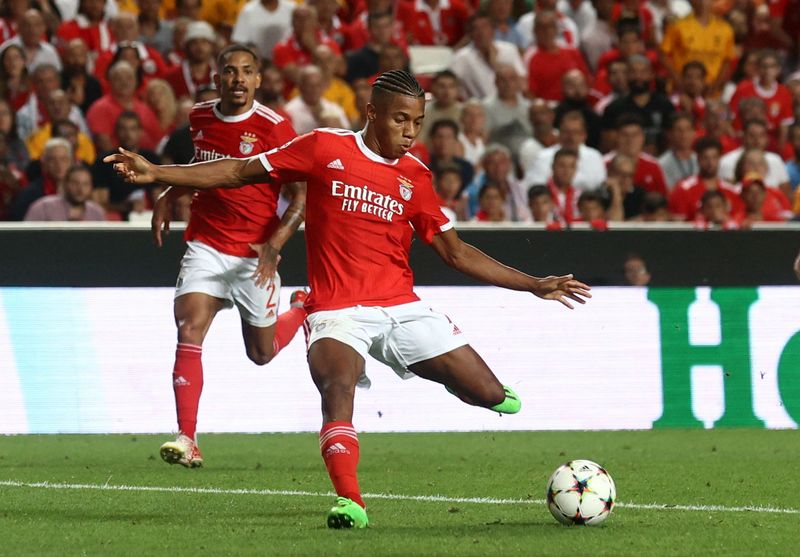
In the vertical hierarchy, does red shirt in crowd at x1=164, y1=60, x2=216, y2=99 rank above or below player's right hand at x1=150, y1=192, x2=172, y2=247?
above

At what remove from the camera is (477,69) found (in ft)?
52.9

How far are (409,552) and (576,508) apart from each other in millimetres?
1080

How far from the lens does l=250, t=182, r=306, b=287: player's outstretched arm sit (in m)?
8.97

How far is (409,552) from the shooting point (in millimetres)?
5949

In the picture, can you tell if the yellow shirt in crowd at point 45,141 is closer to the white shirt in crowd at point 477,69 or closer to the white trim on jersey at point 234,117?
the white shirt in crowd at point 477,69

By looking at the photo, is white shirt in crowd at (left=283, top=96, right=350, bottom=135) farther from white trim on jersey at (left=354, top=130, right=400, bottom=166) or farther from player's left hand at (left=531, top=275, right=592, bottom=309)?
player's left hand at (left=531, top=275, right=592, bottom=309)

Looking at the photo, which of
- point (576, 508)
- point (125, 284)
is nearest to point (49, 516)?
point (576, 508)

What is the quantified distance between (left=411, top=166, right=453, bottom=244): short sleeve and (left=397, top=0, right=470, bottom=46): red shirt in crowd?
10158 mm

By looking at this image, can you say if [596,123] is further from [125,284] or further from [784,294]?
[125,284]

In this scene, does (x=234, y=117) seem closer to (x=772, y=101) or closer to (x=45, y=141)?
(x=45, y=141)

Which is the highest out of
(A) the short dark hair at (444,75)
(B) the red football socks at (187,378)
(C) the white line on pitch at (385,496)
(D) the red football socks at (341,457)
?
(A) the short dark hair at (444,75)

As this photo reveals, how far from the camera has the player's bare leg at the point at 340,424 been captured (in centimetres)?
645

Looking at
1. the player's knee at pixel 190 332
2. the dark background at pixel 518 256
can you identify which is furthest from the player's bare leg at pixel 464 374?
the dark background at pixel 518 256

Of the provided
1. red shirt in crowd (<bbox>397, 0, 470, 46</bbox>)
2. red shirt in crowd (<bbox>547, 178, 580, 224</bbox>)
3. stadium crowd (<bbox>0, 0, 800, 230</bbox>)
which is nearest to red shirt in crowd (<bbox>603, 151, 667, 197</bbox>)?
stadium crowd (<bbox>0, 0, 800, 230</bbox>)
